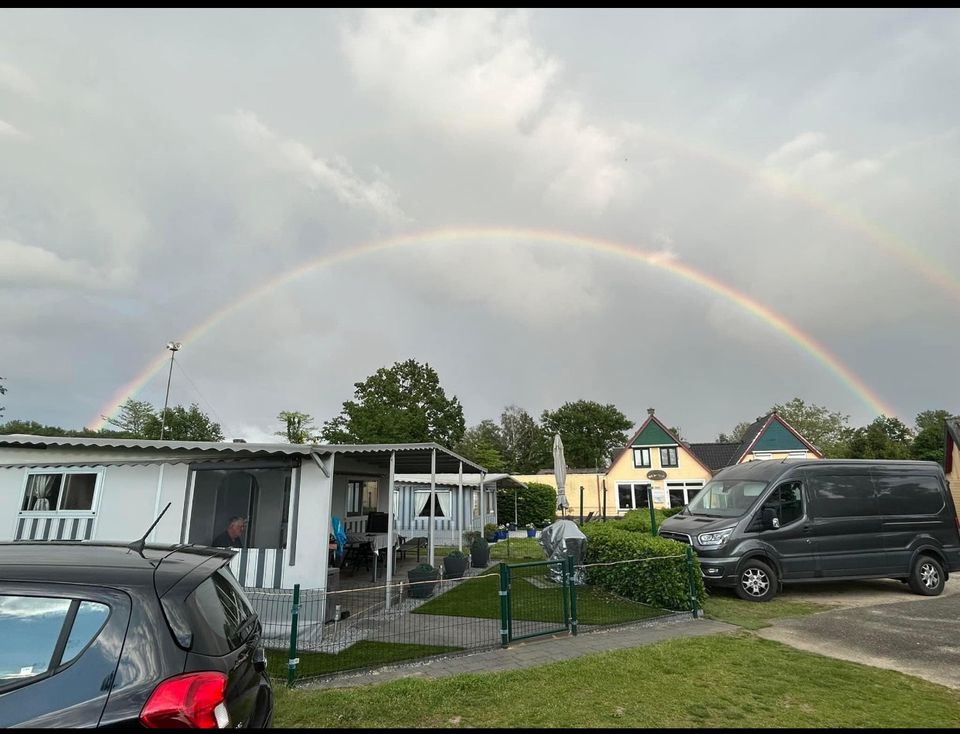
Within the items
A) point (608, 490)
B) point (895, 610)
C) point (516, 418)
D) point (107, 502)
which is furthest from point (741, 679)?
point (516, 418)

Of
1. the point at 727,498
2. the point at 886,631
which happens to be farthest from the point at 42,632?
the point at 727,498

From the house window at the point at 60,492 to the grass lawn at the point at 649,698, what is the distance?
6924mm

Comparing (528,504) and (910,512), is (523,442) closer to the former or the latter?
(528,504)

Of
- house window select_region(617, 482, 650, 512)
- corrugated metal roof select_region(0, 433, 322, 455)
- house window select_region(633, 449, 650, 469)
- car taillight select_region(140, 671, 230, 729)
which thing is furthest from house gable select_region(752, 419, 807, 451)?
car taillight select_region(140, 671, 230, 729)

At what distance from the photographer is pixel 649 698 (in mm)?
4879

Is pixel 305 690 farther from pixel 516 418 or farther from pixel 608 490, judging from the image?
pixel 516 418

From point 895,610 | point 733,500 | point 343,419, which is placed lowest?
point 895,610

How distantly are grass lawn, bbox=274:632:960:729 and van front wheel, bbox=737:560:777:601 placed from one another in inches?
149

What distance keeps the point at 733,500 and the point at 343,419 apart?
136ft

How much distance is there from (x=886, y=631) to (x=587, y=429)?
68.3 m

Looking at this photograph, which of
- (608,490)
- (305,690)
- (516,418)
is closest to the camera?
(305,690)

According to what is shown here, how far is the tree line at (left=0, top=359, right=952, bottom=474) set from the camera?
144 feet

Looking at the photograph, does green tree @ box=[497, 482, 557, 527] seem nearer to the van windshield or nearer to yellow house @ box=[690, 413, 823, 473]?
yellow house @ box=[690, 413, 823, 473]

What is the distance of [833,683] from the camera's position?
5.33 metres
